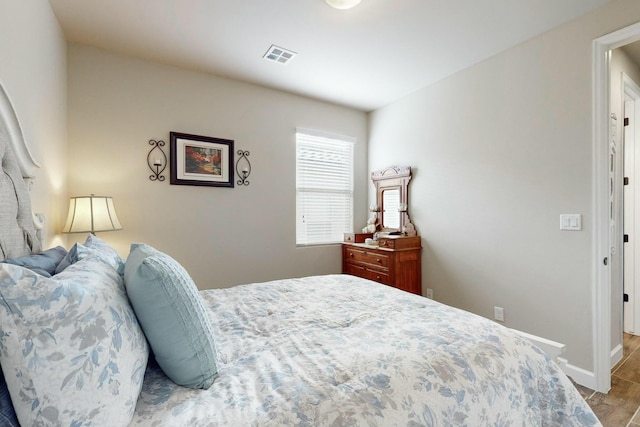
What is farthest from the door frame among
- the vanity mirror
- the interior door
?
the vanity mirror

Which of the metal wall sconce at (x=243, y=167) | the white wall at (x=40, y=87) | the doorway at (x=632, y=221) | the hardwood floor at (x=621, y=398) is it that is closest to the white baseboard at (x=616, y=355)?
the hardwood floor at (x=621, y=398)

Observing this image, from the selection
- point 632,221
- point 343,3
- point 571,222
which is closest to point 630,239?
point 632,221

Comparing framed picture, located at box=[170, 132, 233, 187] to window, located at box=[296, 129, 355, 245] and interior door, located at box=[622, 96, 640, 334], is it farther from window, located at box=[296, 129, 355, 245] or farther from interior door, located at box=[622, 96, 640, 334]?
interior door, located at box=[622, 96, 640, 334]

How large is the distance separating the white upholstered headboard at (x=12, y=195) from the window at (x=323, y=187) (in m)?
2.45

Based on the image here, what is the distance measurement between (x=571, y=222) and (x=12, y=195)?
3190 millimetres

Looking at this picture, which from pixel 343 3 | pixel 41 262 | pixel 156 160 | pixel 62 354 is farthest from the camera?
pixel 156 160

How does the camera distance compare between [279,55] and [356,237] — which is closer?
[279,55]

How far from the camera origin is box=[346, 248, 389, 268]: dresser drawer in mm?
3139

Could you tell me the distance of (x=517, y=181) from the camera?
2.44m

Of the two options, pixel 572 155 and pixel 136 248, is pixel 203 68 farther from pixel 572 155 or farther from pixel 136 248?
pixel 572 155

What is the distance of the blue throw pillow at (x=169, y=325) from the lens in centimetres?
85

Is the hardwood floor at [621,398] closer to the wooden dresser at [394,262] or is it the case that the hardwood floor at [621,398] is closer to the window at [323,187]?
the wooden dresser at [394,262]

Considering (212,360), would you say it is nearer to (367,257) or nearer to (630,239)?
(367,257)

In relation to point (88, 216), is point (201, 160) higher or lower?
higher
